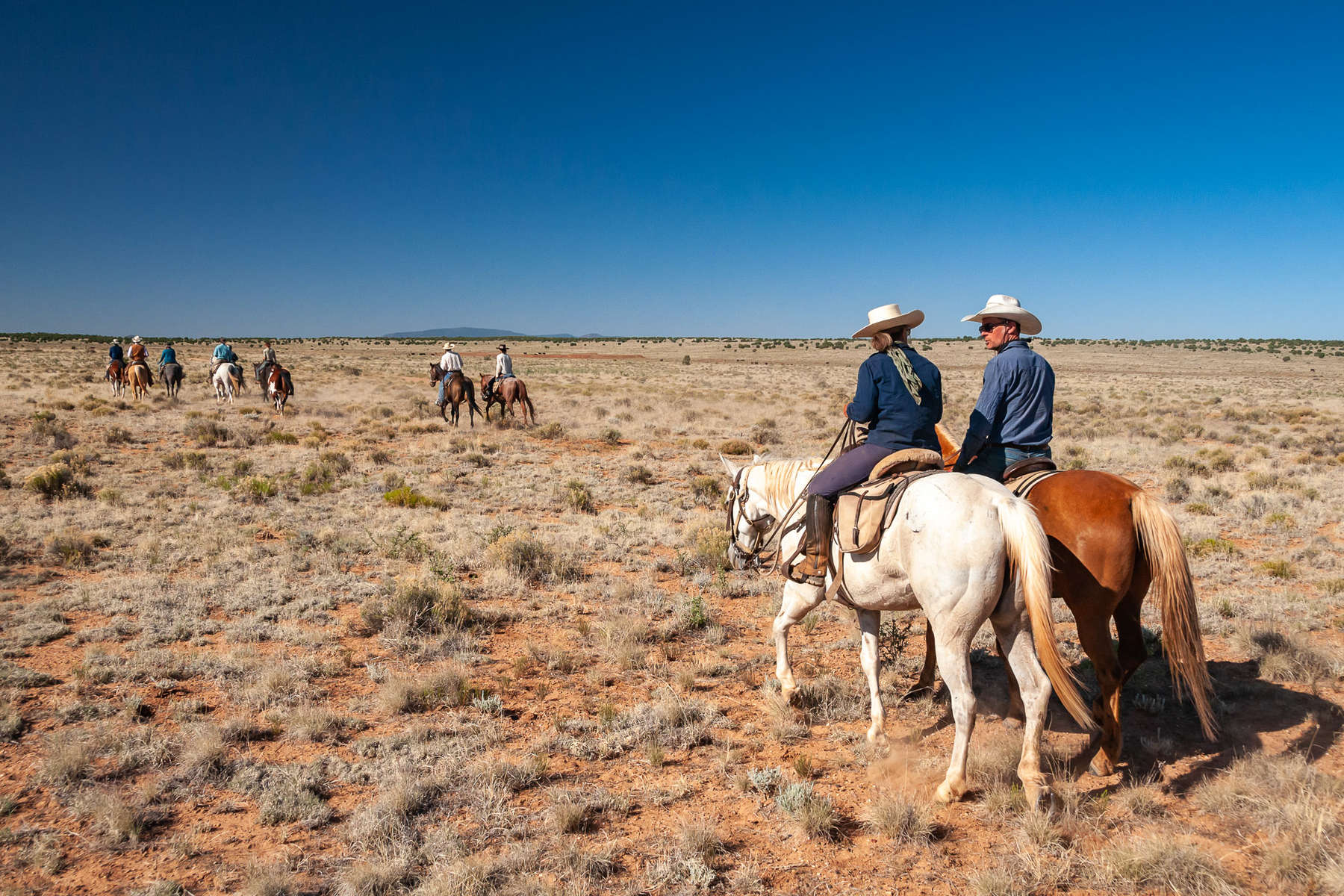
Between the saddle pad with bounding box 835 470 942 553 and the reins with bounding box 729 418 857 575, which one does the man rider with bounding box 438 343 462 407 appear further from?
the saddle pad with bounding box 835 470 942 553

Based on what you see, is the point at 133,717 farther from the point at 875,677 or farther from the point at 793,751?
the point at 875,677

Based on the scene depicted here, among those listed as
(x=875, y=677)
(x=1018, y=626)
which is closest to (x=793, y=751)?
(x=875, y=677)

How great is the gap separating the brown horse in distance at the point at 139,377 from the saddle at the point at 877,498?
27.5 meters

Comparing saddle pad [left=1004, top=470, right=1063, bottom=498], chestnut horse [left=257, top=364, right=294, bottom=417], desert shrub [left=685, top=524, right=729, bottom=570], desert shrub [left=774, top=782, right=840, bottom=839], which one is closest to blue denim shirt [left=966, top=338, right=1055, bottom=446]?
saddle pad [left=1004, top=470, right=1063, bottom=498]

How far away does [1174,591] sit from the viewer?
157 inches

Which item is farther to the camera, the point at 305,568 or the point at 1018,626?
the point at 305,568

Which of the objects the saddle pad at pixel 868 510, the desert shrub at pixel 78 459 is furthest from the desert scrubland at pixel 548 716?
the saddle pad at pixel 868 510

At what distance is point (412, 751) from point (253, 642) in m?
2.77

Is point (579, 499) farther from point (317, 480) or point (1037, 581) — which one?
point (1037, 581)

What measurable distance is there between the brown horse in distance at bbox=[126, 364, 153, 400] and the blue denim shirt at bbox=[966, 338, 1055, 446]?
28.0 meters

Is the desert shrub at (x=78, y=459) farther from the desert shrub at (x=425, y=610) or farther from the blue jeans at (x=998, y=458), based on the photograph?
the blue jeans at (x=998, y=458)

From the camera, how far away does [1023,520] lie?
367 centimetres

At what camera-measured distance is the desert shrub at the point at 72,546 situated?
826 centimetres

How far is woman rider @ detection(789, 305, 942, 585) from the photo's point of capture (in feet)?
14.8
